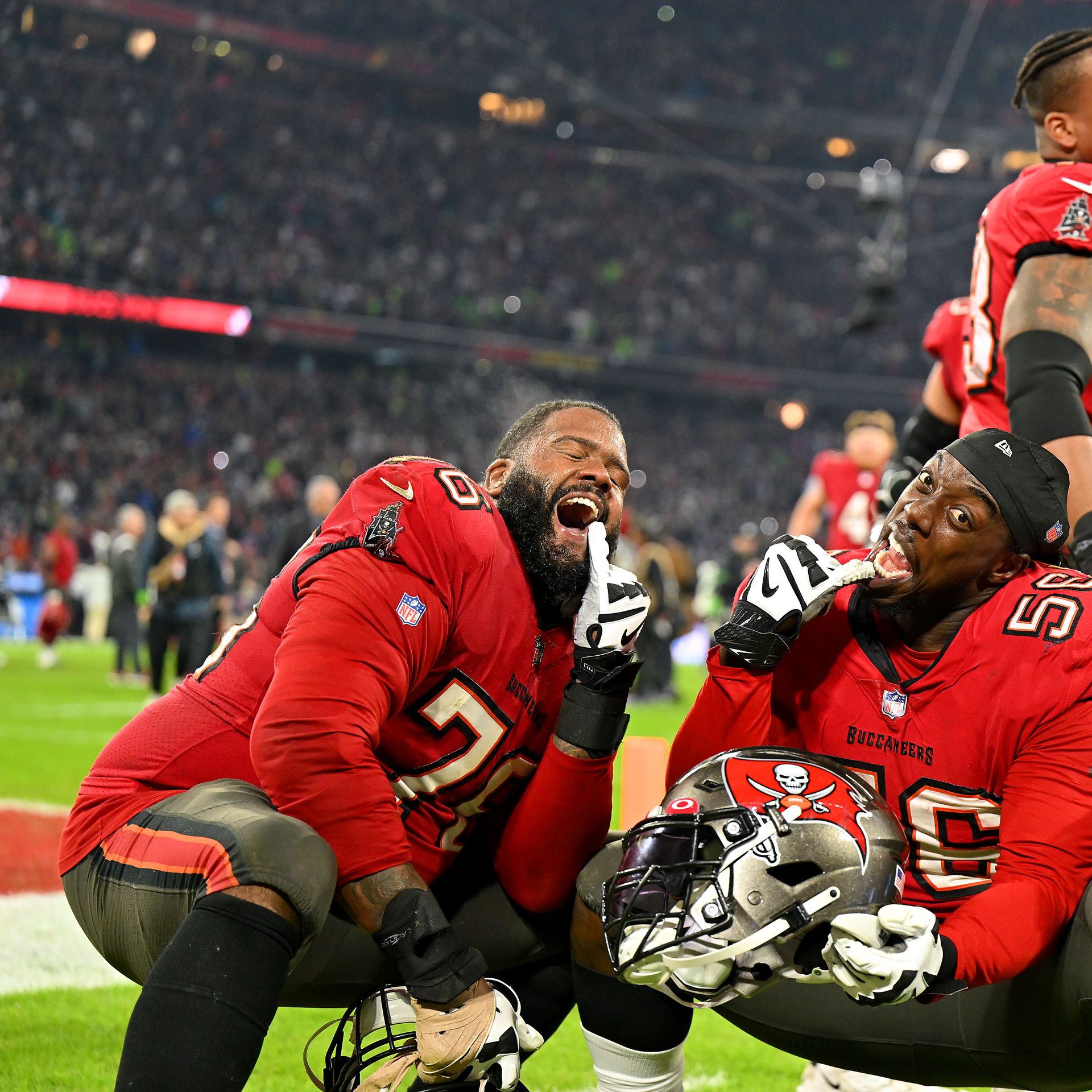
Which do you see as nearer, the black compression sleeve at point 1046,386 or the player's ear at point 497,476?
the player's ear at point 497,476

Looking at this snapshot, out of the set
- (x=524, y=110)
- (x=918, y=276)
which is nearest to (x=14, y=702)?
(x=524, y=110)

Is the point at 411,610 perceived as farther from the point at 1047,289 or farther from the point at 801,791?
the point at 1047,289

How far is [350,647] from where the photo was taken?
6.42ft

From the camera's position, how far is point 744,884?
185 centimetres

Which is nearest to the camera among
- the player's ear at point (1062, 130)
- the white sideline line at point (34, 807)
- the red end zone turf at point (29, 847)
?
the player's ear at point (1062, 130)

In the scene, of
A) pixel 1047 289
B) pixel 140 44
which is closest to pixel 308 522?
pixel 1047 289

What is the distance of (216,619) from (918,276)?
24114mm

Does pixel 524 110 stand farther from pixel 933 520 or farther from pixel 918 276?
pixel 933 520

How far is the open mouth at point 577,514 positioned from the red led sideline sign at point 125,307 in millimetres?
20660

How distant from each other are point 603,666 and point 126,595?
1078 cm

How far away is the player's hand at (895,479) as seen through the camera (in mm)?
3229

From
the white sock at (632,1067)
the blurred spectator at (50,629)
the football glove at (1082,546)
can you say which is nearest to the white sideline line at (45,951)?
the white sock at (632,1067)

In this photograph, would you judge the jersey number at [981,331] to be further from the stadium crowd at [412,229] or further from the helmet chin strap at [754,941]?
the stadium crowd at [412,229]

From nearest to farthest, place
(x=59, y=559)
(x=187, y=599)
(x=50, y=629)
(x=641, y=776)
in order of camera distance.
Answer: (x=641, y=776)
(x=187, y=599)
(x=50, y=629)
(x=59, y=559)
